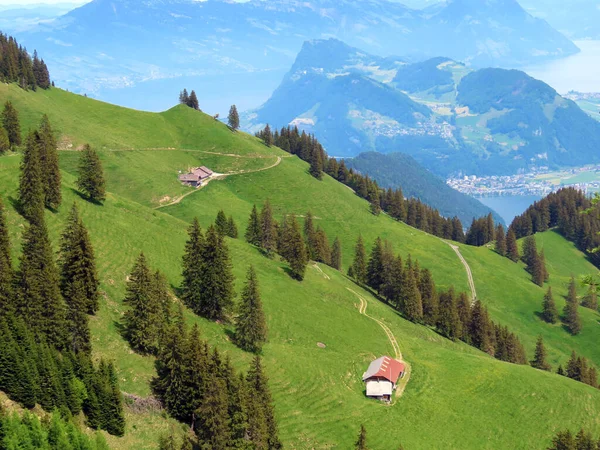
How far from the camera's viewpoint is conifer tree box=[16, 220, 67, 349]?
49812 mm

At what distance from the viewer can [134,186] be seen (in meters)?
143

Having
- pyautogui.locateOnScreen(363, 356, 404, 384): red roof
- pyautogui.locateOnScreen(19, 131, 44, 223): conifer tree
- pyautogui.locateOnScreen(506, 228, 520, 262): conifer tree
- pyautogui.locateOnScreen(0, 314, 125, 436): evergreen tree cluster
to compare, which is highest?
pyautogui.locateOnScreen(19, 131, 44, 223): conifer tree

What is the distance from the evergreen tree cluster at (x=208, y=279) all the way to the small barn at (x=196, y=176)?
8339 cm

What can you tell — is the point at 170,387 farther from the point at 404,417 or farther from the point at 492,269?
the point at 492,269

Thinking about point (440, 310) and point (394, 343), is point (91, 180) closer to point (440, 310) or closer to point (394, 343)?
point (394, 343)

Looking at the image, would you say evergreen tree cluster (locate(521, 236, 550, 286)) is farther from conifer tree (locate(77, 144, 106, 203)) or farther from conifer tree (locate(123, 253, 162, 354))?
conifer tree (locate(123, 253, 162, 354))

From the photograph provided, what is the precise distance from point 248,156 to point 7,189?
115 m

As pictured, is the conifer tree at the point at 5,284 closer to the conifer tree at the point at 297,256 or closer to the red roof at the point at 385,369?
the red roof at the point at 385,369

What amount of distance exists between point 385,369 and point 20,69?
489 feet

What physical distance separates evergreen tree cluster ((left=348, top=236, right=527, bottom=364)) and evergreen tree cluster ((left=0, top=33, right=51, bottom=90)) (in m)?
120

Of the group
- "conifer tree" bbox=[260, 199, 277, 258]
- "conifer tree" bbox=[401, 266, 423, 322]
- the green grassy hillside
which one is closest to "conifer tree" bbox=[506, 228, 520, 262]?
the green grassy hillside

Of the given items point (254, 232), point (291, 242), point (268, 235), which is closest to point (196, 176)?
point (254, 232)

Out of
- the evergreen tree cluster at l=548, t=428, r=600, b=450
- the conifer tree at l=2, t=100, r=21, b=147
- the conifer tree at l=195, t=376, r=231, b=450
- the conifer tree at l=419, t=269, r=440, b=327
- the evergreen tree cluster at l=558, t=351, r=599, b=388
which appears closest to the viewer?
the conifer tree at l=195, t=376, r=231, b=450

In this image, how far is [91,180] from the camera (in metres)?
87.9
